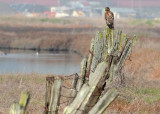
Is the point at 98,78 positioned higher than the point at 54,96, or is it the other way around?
the point at 98,78

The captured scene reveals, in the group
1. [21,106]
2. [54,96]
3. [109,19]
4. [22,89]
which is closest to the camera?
[21,106]

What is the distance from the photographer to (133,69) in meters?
24.9

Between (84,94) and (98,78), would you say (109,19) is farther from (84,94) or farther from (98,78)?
(84,94)

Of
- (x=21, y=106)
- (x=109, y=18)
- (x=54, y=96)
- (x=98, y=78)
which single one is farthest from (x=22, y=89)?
(x=21, y=106)

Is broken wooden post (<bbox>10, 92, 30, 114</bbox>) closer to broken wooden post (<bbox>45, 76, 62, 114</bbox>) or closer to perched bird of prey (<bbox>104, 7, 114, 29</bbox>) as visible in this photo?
broken wooden post (<bbox>45, 76, 62, 114</bbox>)

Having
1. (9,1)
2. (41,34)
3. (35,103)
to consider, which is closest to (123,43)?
(35,103)

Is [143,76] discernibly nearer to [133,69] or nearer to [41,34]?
[133,69]

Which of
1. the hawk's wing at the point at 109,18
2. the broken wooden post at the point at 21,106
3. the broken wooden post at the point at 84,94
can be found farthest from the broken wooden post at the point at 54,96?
the hawk's wing at the point at 109,18

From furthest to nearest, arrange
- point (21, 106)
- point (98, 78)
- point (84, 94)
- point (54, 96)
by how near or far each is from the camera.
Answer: point (54, 96) < point (98, 78) < point (84, 94) < point (21, 106)

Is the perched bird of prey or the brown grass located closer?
the brown grass

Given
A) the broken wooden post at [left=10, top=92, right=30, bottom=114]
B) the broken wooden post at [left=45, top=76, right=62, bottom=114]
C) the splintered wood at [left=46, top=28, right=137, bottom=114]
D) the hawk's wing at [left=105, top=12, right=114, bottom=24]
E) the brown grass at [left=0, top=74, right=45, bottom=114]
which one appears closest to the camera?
the broken wooden post at [left=10, top=92, right=30, bottom=114]

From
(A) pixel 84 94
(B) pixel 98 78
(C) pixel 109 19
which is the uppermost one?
(C) pixel 109 19

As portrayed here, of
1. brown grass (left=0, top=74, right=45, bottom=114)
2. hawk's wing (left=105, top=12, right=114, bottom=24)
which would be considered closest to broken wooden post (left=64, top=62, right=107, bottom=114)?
brown grass (left=0, top=74, right=45, bottom=114)

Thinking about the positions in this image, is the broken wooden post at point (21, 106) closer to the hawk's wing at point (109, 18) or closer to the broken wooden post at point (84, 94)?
the broken wooden post at point (84, 94)
